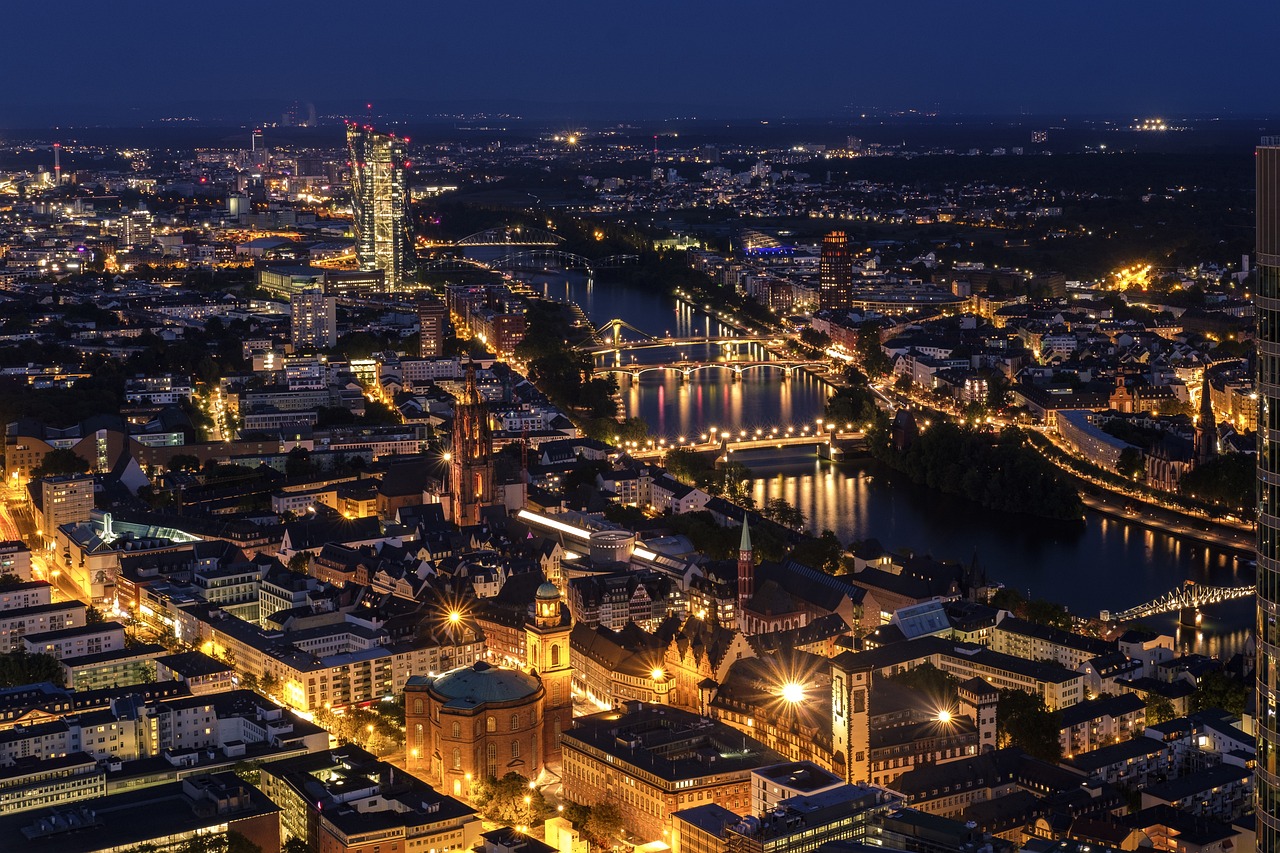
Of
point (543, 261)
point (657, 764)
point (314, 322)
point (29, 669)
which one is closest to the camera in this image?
point (657, 764)

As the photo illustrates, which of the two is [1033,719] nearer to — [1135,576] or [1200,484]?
[1135,576]

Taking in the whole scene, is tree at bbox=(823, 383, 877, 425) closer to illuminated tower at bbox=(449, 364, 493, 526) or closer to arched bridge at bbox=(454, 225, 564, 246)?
illuminated tower at bbox=(449, 364, 493, 526)

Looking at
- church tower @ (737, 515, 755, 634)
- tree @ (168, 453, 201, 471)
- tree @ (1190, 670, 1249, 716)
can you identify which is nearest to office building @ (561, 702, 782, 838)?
church tower @ (737, 515, 755, 634)

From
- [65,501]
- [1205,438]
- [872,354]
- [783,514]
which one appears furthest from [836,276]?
[65,501]

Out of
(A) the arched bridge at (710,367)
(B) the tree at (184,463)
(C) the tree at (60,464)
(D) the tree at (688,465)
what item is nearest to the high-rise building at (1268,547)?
(D) the tree at (688,465)

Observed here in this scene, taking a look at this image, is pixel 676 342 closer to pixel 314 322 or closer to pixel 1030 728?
pixel 314 322
